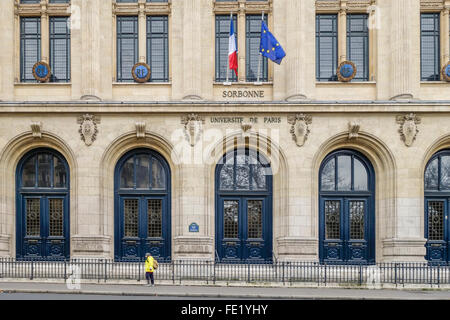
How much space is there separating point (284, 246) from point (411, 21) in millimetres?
12751

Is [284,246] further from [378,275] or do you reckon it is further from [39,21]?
[39,21]

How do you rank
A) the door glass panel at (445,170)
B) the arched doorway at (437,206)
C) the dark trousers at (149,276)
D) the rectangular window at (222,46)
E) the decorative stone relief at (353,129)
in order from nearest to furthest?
1. the dark trousers at (149,276)
2. the decorative stone relief at (353,129)
3. the arched doorway at (437,206)
4. the door glass panel at (445,170)
5. the rectangular window at (222,46)

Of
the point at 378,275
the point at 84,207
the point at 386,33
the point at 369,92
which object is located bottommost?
the point at 378,275

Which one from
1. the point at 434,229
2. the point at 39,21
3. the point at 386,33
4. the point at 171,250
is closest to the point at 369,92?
the point at 386,33

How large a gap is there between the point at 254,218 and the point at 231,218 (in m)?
1.17

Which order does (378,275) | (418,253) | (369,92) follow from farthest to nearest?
(369,92), (418,253), (378,275)

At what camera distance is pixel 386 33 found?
88.8 ft

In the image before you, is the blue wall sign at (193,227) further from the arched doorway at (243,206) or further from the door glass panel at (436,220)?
the door glass panel at (436,220)

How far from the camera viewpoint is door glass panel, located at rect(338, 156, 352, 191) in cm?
2739

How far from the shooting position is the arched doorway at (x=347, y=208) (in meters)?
27.0

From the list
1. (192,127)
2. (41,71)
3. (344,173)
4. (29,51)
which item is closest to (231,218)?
(192,127)

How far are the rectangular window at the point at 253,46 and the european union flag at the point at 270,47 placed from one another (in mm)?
2085

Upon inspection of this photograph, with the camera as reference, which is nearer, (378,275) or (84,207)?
(378,275)

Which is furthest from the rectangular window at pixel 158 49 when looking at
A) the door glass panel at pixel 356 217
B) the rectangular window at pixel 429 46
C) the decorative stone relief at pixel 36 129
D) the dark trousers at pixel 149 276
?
the rectangular window at pixel 429 46
